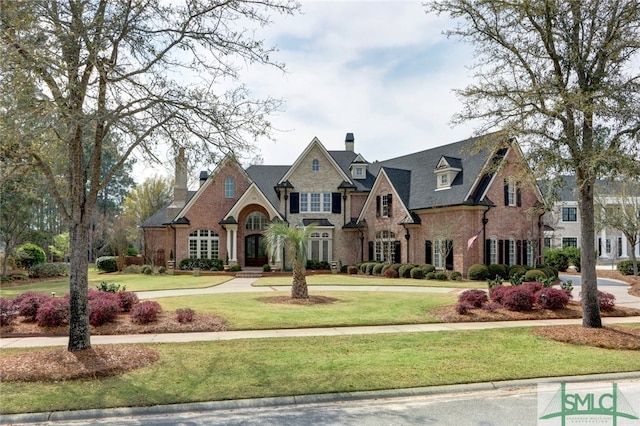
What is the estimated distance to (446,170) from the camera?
3123 centimetres

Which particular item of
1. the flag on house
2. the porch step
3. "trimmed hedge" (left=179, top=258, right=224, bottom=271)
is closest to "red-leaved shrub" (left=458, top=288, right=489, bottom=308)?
the flag on house

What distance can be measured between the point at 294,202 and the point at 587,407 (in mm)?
30511

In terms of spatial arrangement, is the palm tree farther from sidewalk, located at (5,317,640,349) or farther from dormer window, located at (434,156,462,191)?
dormer window, located at (434,156,462,191)

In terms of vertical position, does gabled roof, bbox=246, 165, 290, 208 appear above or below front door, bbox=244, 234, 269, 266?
above

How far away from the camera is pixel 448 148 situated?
113 feet

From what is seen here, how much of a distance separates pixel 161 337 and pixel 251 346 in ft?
8.64

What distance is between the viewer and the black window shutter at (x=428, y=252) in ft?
101

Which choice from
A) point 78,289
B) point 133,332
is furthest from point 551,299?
point 78,289

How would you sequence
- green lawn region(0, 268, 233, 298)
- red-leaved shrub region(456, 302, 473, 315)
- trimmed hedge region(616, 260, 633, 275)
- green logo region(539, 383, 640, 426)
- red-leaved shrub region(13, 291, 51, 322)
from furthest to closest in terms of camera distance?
trimmed hedge region(616, 260, 633, 275) → green lawn region(0, 268, 233, 298) → red-leaved shrub region(456, 302, 473, 315) → red-leaved shrub region(13, 291, 51, 322) → green logo region(539, 383, 640, 426)

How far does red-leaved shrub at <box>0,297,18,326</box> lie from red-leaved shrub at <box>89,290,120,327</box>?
6.19 ft

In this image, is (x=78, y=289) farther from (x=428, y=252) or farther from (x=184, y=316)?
(x=428, y=252)

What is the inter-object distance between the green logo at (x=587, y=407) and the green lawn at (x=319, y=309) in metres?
6.42

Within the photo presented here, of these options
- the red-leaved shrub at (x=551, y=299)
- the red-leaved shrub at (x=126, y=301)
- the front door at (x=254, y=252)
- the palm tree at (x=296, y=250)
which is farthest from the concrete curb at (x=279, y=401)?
the front door at (x=254, y=252)

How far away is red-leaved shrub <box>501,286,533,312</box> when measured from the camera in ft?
50.7
